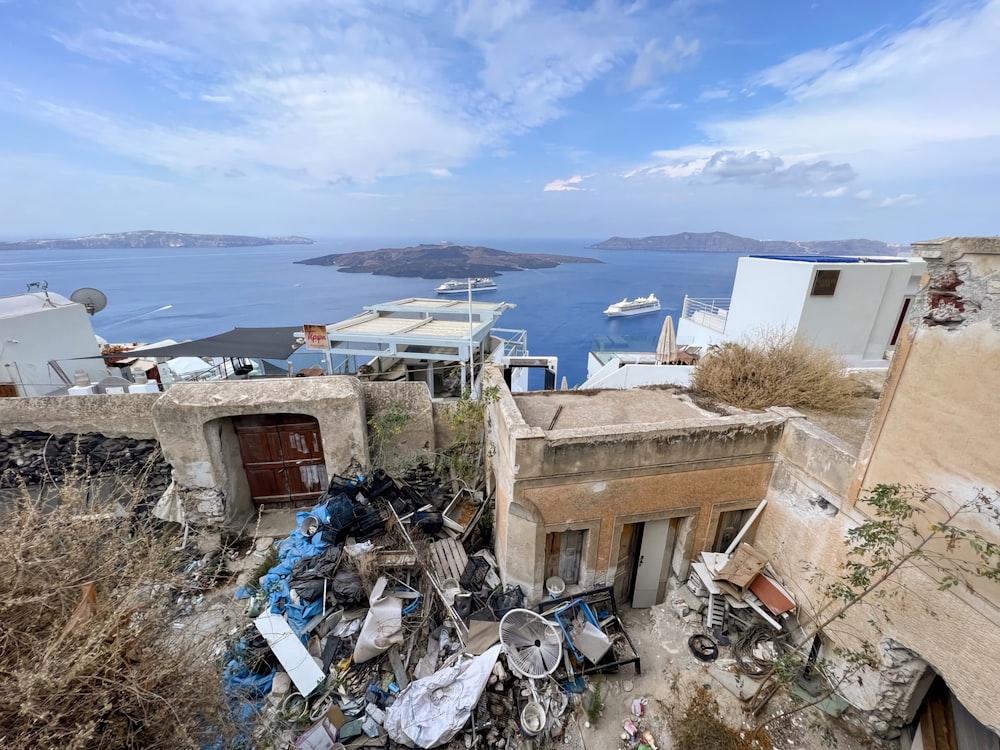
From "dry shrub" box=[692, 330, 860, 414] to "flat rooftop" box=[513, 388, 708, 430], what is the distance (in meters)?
0.83

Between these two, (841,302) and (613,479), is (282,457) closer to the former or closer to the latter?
(613,479)

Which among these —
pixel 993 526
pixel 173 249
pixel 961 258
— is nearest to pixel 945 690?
pixel 993 526

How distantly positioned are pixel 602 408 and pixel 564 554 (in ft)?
8.21

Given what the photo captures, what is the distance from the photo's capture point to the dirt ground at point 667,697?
5336 mm

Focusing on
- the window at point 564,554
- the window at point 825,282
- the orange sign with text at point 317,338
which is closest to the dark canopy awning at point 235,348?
the orange sign with text at point 317,338

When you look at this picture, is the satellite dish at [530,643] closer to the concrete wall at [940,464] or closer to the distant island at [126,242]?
the concrete wall at [940,464]

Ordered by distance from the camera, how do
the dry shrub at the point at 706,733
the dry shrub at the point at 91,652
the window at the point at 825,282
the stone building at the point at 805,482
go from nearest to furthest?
the dry shrub at the point at 91,652 → the stone building at the point at 805,482 → the dry shrub at the point at 706,733 → the window at the point at 825,282

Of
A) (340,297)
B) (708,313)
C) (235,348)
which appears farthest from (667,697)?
(340,297)

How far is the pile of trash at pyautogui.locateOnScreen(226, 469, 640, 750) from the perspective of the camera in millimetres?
5305

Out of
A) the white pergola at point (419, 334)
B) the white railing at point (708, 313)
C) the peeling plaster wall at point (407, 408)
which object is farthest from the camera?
the white railing at point (708, 313)

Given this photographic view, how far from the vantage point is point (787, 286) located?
43.5 ft

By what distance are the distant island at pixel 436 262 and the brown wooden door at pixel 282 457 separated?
67770 mm

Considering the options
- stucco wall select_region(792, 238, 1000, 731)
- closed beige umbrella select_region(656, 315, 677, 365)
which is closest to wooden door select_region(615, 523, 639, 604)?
stucco wall select_region(792, 238, 1000, 731)

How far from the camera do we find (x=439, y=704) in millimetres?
5344
